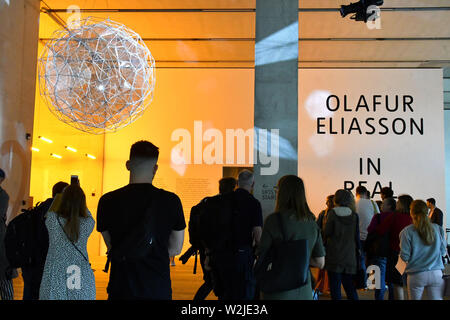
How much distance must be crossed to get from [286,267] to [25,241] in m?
2.13

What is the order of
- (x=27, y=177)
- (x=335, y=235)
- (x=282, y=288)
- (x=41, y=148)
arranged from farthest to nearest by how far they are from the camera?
1. (x=41, y=148)
2. (x=27, y=177)
3. (x=335, y=235)
4. (x=282, y=288)

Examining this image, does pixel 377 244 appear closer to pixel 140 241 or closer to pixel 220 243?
pixel 220 243

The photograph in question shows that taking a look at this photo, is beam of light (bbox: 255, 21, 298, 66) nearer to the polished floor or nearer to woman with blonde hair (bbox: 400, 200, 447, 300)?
woman with blonde hair (bbox: 400, 200, 447, 300)

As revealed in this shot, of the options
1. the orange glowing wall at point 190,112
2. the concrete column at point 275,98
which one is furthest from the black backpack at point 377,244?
the orange glowing wall at point 190,112

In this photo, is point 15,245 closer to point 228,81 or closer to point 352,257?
point 352,257

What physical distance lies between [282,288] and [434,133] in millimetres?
10133

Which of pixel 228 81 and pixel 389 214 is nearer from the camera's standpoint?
pixel 389 214

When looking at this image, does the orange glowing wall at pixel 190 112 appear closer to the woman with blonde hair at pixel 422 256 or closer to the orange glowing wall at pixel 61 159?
the orange glowing wall at pixel 61 159

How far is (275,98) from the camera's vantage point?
5.39 metres

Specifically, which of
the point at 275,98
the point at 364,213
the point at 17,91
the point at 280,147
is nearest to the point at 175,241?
the point at 280,147

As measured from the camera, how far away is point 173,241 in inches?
92.8

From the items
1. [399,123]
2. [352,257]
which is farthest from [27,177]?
[399,123]

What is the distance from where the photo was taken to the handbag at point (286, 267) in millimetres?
2652
